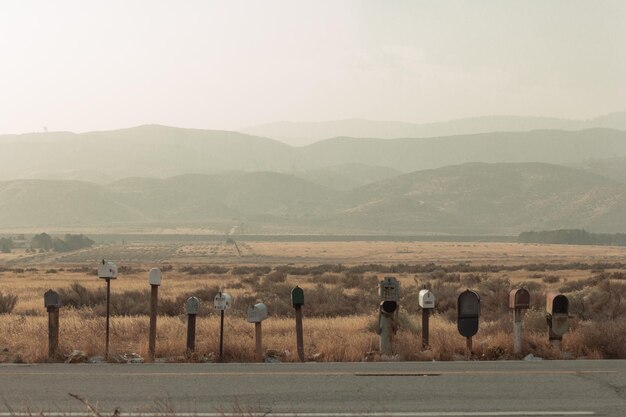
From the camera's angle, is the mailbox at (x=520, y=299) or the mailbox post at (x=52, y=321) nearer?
the mailbox post at (x=52, y=321)

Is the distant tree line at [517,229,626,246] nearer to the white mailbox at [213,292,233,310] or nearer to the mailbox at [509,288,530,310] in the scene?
the mailbox at [509,288,530,310]

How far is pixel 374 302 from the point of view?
89.8 ft

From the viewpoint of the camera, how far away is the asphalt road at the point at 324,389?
8523mm

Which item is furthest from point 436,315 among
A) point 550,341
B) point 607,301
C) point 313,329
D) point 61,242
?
point 61,242

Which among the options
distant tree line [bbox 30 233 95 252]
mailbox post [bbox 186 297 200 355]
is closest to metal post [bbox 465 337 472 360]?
mailbox post [bbox 186 297 200 355]

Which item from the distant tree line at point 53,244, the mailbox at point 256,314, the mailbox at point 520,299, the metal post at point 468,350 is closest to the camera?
the mailbox at point 256,314

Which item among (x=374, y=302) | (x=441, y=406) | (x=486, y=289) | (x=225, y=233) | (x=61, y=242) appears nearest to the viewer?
(x=441, y=406)

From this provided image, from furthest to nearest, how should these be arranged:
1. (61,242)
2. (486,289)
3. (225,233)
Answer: (225,233)
(61,242)
(486,289)

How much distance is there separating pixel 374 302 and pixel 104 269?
50.4ft

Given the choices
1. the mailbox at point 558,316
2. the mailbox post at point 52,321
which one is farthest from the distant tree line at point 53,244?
the mailbox at point 558,316

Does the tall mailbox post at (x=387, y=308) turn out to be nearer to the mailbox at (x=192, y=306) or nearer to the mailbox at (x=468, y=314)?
the mailbox at (x=468, y=314)

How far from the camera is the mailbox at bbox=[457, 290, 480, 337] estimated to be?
1275 centimetres

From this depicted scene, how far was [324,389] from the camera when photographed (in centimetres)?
962

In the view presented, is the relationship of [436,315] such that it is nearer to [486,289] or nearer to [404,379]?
[486,289]
